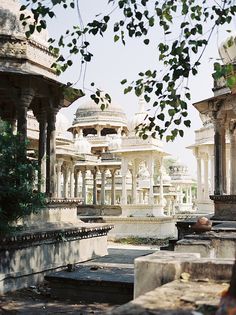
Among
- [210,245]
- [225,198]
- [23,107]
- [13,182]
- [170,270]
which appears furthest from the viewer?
[225,198]

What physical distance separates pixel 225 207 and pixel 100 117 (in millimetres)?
23565

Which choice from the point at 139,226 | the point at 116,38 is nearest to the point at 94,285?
the point at 116,38

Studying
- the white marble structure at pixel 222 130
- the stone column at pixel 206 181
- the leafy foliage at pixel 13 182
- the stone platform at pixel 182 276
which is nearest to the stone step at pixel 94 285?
the leafy foliage at pixel 13 182

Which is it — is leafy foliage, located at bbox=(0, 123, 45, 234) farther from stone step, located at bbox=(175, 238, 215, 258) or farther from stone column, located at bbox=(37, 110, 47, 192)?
stone step, located at bbox=(175, 238, 215, 258)

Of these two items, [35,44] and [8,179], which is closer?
[8,179]

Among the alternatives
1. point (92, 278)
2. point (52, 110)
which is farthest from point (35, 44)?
point (92, 278)

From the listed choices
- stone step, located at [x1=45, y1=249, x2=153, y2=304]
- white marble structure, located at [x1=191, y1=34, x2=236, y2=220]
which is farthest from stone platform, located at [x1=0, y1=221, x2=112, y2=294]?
white marble structure, located at [x1=191, y1=34, x2=236, y2=220]

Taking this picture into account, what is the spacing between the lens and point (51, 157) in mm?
10844

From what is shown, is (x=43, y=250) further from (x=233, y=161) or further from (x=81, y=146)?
(x=81, y=146)

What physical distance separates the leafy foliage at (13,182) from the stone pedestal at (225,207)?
4975 mm

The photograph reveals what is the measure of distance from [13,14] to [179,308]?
27.4 feet

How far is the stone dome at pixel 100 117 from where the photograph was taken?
34.2 meters

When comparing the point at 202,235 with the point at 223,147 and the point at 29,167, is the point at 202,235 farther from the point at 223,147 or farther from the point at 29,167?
the point at 223,147

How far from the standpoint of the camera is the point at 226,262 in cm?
432
